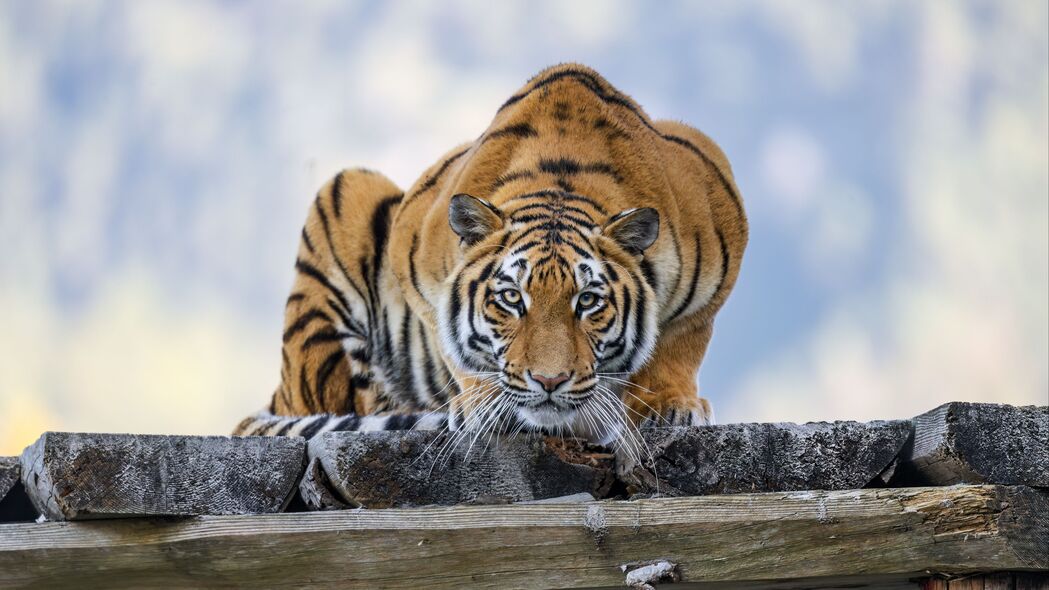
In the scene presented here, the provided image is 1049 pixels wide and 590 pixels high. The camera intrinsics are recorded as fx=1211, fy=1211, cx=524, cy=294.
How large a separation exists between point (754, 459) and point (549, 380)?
0.68m

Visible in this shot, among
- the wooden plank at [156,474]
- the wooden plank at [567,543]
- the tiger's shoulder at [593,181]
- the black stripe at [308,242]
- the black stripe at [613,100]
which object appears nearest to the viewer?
the wooden plank at [156,474]

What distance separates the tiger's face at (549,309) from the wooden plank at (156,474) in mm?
656

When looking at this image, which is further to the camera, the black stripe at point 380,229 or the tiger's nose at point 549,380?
the black stripe at point 380,229

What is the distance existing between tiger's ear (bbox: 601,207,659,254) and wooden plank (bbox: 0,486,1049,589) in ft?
3.92

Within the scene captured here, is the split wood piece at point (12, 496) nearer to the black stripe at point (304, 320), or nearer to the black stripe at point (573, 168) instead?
the black stripe at point (573, 168)

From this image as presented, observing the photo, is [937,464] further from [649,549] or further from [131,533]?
[131,533]

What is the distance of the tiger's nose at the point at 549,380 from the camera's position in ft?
10.5

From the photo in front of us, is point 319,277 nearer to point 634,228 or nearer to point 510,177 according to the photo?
point 510,177

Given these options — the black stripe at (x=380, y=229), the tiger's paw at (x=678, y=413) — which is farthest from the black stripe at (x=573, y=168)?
the black stripe at (x=380, y=229)

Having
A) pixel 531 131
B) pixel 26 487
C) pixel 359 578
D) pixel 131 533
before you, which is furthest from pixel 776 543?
pixel 531 131

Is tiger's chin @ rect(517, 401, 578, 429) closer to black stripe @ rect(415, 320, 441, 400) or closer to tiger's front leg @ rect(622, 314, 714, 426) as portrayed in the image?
tiger's front leg @ rect(622, 314, 714, 426)

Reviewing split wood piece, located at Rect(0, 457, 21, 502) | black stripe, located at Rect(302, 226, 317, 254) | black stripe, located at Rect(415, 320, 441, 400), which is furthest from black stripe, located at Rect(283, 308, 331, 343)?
split wood piece, located at Rect(0, 457, 21, 502)

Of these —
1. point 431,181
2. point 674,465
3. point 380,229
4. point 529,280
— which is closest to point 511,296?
point 529,280

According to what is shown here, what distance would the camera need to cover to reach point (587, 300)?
3.50 m
